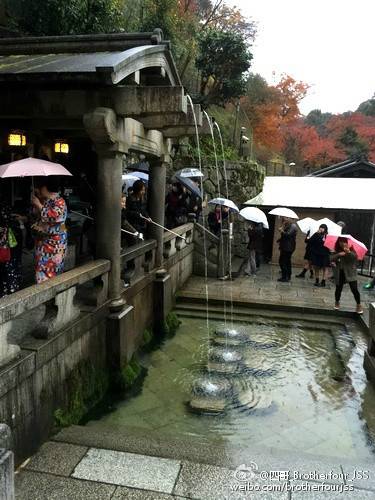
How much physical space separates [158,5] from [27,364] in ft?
58.3

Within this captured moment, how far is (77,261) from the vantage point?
400 inches

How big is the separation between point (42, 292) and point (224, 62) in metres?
18.3

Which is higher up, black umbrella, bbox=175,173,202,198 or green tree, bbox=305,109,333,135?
green tree, bbox=305,109,333,135

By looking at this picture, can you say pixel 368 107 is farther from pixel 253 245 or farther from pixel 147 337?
pixel 147 337

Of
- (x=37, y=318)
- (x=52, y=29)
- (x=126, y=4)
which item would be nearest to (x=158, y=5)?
(x=126, y=4)

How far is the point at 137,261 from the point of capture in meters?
9.06

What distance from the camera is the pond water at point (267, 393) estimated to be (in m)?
6.27

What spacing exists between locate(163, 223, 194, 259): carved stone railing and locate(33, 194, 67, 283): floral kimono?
4.90 m

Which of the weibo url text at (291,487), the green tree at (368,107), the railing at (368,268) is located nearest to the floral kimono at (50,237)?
the weibo url text at (291,487)

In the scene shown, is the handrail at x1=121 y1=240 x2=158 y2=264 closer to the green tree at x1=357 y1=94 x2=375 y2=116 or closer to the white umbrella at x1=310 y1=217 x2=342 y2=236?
the white umbrella at x1=310 y1=217 x2=342 y2=236

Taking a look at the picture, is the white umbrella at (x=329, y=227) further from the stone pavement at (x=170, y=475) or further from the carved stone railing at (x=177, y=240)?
the stone pavement at (x=170, y=475)

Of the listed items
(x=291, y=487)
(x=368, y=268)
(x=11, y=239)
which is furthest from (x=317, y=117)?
(x=291, y=487)

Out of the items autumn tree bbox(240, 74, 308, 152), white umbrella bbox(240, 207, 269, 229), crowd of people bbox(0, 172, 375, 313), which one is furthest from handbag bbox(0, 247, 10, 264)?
autumn tree bbox(240, 74, 308, 152)

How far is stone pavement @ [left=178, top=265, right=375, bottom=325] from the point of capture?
12.1 meters
